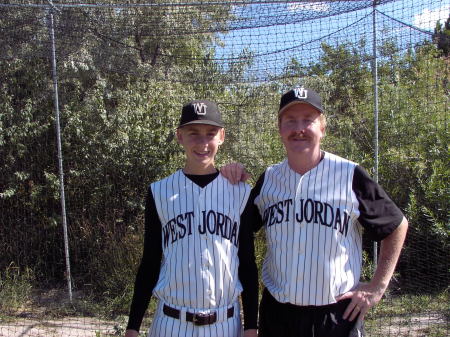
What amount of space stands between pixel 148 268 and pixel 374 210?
1.05 m

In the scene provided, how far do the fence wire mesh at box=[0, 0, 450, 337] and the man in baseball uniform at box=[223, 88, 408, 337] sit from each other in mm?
2970

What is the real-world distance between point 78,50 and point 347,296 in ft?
14.7

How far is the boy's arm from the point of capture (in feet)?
7.10

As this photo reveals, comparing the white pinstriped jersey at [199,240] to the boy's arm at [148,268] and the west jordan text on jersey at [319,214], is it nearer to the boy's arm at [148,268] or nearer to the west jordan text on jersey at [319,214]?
the boy's arm at [148,268]

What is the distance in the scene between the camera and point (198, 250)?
2059 millimetres

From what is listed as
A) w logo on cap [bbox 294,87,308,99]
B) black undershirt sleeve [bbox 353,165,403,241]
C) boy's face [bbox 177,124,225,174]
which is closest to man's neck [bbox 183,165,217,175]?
boy's face [bbox 177,124,225,174]

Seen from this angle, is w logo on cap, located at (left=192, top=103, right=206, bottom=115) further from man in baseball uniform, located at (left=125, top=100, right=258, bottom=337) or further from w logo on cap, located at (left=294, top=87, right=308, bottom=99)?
w logo on cap, located at (left=294, top=87, right=308, bottom=99)

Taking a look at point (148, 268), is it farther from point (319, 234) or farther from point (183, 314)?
point (319, 234)

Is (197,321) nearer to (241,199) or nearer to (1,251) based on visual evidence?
(241,199)

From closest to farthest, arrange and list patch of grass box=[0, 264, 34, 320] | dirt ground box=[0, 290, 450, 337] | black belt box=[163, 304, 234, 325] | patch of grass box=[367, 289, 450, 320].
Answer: black belt box=[163, 304, 234, 325] → dirt ground box=[0, 290, 450, 337] → patch of grass box=[367, 289, 450, 320] → patch of grass box=[0, 264, 34, 320]

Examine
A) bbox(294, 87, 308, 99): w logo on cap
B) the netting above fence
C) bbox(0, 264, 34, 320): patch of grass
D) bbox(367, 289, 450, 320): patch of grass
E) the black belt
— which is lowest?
bbox(367, 289, 450, 320): patch of grass

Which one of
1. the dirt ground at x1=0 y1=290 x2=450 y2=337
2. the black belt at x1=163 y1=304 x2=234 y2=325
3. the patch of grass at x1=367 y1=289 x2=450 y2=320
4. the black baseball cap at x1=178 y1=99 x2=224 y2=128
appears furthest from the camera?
the patch of grass at x1=367 y1=289 x2=450 y2=320

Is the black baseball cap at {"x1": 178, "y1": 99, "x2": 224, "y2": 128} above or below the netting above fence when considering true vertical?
below

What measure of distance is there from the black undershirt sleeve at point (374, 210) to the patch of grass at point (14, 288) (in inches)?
170
